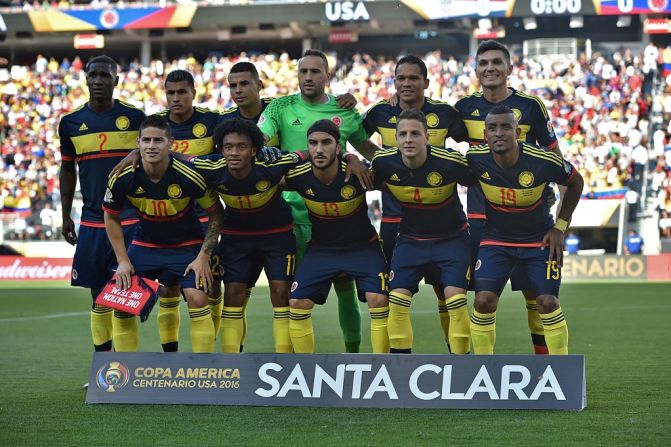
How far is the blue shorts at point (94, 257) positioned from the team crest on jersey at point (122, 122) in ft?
2.57

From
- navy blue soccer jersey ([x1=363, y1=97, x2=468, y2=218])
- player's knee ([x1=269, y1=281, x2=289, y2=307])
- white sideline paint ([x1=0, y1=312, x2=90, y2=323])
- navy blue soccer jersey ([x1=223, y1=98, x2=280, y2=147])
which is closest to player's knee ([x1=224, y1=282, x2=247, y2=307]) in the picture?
player's knee ([x1=269, y1=281, x2=289, y2=307])

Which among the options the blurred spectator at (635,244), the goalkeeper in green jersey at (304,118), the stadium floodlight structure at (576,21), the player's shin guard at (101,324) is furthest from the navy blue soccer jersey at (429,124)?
the stadium floodlight structure at (576,21)

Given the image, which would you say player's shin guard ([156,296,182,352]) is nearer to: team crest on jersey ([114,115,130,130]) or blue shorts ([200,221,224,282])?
blue shorts ([200,221,224,282])

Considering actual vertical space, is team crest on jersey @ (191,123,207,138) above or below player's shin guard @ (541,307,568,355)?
above

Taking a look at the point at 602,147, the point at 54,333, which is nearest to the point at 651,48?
the point at 602,147

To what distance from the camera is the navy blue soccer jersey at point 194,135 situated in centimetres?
831

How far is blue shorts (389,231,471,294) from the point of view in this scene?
7492mm

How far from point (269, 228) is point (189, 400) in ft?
5.27

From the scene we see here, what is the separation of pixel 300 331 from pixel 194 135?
6.27ft

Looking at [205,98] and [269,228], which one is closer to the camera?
[269,228]

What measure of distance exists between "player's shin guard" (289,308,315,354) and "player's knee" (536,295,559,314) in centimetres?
164

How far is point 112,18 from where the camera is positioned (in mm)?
37531

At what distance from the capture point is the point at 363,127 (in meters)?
8.51

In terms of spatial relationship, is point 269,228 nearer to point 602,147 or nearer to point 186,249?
point 186,249
